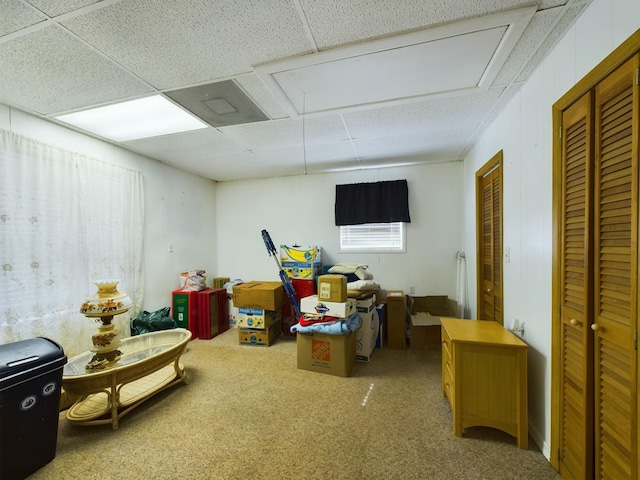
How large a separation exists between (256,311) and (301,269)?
85cm

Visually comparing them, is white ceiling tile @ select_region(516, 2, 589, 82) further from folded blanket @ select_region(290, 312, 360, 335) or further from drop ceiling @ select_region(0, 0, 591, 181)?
folded blanket @ select_region(290, 312, 360, 335)

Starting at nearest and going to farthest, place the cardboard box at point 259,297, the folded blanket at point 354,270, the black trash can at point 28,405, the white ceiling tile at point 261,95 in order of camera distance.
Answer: the black trash can at point 28,405 → the white ceiling tile at point 261,95 → the cardboard box at point 259,297 → the folded blanket at point 354,270

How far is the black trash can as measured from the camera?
57.2 inches

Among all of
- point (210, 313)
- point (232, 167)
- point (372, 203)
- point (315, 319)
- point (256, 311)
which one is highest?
point (232, 167)

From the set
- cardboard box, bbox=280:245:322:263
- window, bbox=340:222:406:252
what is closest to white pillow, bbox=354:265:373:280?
window, bbox=340:222:406:252

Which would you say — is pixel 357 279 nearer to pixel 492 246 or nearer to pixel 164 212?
pixel 492 246

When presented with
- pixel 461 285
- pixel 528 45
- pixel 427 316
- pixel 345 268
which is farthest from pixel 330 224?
pixel 528 45

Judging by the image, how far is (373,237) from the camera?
4105mm

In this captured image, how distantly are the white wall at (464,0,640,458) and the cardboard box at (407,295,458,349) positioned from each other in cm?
125

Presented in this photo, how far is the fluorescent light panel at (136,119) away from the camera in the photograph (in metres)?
2.25

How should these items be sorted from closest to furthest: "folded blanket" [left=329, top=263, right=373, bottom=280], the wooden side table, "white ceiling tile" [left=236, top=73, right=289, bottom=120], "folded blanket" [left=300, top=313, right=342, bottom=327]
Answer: the wooden side table < "white ceiling tile" [left=236, top=73, right=289, bottom=120] < "folded blanket" [left=300, top=313, right=342, bottom=327] < "folded blanket" [left=329, top=263, right=373, bottom=280]

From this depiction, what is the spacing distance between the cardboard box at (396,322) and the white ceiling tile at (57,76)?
11.0ft

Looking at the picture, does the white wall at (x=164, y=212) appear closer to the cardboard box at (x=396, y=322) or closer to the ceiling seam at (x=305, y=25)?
the ceiling seam at (x=305, y=25)

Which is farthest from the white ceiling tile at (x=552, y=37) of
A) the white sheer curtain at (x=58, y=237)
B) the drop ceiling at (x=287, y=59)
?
the white sheer curtain at (x=58, y=237)
